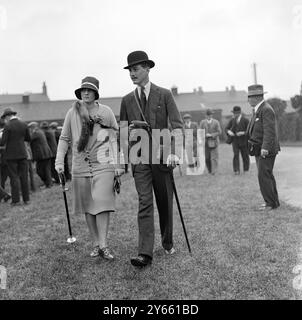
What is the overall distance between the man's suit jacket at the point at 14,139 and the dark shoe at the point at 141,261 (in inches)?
237

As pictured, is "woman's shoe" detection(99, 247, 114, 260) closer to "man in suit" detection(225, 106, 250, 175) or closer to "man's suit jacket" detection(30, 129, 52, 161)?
"man's suit jacket" detection(30, 129, 52, 161)

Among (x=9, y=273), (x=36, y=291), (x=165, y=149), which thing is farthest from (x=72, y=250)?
(x=165, y=149)

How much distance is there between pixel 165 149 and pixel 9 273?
221 centimetres

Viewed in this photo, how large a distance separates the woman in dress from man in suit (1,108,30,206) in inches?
195

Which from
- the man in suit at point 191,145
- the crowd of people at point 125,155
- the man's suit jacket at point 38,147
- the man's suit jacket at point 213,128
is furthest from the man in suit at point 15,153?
the man's suit jacket at point 213,128

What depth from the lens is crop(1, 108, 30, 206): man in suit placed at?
9.94 m

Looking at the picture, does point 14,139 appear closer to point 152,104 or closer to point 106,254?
point 106,254

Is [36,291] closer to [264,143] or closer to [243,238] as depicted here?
[243,238]

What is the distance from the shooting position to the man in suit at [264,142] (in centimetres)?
747

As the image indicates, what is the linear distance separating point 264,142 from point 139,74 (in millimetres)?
3225

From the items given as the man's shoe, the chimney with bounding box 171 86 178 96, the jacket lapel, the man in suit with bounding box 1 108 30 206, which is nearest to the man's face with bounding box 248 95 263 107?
the jacket lapel

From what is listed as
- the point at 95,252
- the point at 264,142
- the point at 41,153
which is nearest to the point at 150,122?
the point at 95,252

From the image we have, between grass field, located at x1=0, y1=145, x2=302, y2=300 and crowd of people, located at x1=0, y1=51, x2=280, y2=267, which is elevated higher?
crowd of people, located at x1=0, y1=51, x2=280, y2=267

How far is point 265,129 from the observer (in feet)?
24.7
